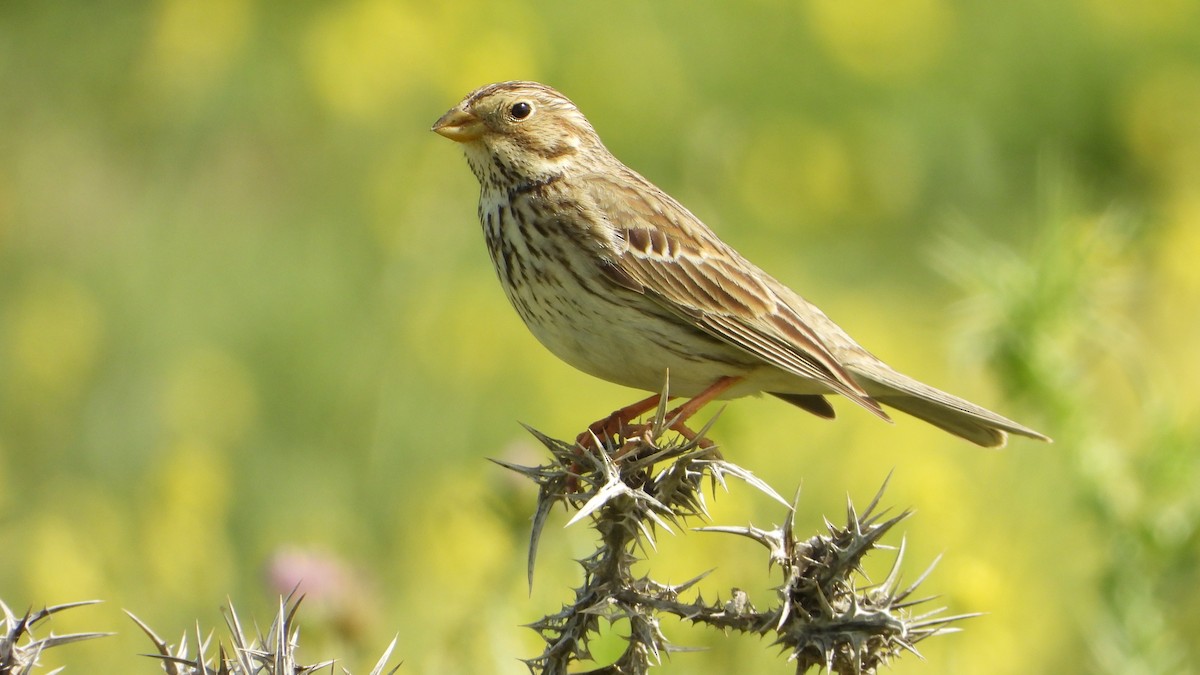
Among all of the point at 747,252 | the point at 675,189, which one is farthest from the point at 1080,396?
the point at 675,189

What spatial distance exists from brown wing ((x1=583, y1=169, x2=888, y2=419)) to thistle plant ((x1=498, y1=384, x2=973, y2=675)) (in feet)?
4.60

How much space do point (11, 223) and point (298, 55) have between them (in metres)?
2.49

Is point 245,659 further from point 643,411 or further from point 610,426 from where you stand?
point 643,411

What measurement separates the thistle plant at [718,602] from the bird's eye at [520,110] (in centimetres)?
195

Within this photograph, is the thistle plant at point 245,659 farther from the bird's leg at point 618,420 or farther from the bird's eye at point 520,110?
the bird's eye at point 520,110

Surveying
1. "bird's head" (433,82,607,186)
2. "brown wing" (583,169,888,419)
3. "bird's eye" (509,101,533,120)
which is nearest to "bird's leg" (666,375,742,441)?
"brown wing" (583,169,888,419)

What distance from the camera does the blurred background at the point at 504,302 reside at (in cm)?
540

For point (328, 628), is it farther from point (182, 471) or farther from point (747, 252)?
point (747, 252)

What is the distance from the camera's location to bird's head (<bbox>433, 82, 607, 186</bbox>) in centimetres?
491

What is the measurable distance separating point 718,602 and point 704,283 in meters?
2.08

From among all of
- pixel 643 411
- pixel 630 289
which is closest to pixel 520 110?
pixel 630 289

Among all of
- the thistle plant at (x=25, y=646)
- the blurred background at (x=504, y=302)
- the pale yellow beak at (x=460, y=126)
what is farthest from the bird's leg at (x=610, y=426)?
the thistle plant at (x=25, y=646)

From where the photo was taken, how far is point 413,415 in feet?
27.0

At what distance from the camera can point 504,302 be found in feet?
30.8
